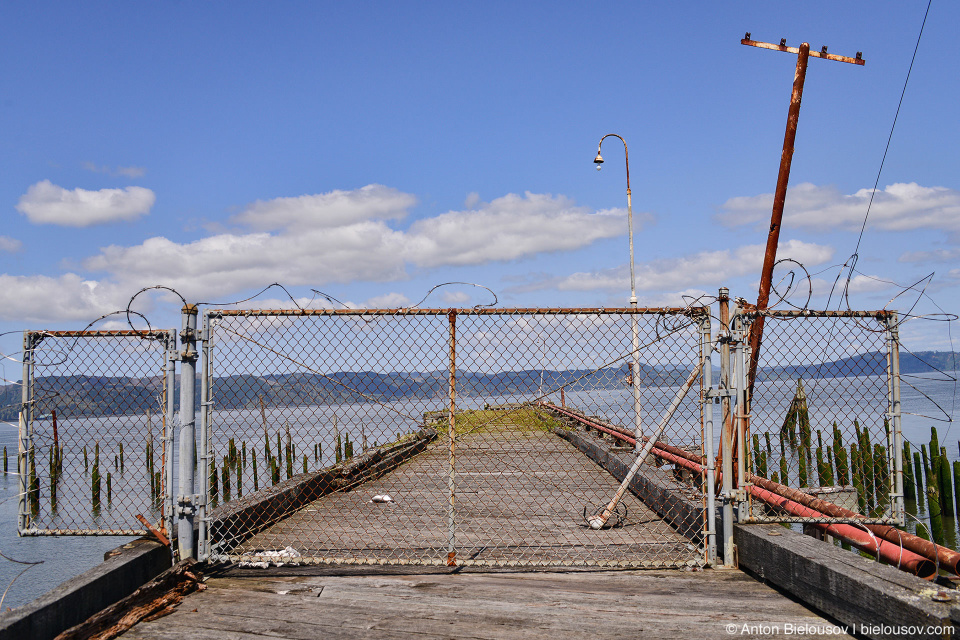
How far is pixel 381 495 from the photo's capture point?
8.09m

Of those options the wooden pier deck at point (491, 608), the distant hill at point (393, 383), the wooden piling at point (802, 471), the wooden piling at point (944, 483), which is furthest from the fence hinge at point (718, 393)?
the wooden piling at point (944, 483)

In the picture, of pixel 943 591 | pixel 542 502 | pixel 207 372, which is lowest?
pixel 542 502

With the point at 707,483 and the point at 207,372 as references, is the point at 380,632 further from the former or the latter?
the point at 707,483

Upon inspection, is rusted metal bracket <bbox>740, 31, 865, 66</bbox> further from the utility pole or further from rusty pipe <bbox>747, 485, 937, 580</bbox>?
rusty pipe <bbox>747, 485, 937, 580</bbox>

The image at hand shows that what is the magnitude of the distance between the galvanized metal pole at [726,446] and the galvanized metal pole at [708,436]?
0.08 metres

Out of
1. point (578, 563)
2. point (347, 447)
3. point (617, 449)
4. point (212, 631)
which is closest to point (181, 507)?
point (212, 631)

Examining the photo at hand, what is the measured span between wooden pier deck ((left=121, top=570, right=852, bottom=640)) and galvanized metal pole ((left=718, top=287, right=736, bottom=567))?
21cm

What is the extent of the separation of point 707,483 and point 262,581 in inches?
133

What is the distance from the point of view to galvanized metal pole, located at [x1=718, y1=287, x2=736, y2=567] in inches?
193

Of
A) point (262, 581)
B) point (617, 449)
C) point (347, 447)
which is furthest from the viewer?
point (347, 447)

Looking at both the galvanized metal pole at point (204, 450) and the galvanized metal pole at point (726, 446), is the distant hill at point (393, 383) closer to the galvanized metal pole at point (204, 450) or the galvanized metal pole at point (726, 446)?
the galvanized metal pole at point (204, 450)

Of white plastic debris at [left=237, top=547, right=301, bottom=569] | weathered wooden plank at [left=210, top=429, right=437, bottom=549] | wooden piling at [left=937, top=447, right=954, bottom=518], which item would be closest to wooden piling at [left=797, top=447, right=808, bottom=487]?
white plastic debris at [left=237, top=547, right=301, bottom=569]

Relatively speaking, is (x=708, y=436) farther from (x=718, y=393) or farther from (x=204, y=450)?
(x=204, y=450)

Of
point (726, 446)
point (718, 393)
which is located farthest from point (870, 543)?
point (718, 393)
